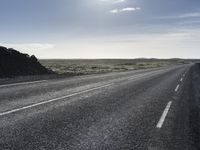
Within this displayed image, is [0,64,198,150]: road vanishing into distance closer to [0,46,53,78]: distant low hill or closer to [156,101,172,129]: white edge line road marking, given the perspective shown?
[156,101,172,129]: white edge line road marking

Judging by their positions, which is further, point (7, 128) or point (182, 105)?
point (182, 105)

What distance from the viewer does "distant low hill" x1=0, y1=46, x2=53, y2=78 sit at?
28.2m

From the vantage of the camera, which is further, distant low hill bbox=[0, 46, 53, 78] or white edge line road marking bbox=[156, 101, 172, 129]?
distant low hill bbox=[0, 46, 53, 78]

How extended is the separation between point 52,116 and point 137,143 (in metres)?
3.13

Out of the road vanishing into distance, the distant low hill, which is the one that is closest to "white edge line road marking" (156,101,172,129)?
the road vanishing into distance

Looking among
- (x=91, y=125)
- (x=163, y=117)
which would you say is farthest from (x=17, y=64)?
(x=91, y=125)

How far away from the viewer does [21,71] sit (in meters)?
29.8

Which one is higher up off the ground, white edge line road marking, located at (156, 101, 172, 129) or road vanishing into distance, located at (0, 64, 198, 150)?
road vanishing into distance, located at (0, 64, 198, 150)

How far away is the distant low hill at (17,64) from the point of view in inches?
1110

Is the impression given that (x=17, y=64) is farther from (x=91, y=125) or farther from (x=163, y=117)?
(x=91, y=125)

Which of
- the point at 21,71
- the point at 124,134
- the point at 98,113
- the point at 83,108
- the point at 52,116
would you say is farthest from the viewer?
the point at 21,71

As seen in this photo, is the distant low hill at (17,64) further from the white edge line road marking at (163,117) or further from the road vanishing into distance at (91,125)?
the white edge line road marking at (163,117)

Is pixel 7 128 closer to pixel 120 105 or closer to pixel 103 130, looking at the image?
pixel 103 130

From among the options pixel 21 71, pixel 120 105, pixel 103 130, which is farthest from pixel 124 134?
pixel 21 71
